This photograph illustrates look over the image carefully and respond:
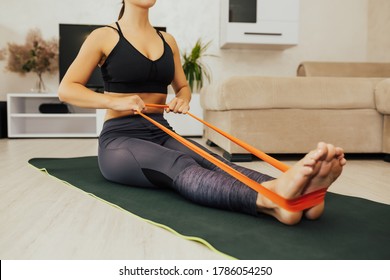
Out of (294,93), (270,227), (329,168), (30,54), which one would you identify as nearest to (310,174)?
(329,168)

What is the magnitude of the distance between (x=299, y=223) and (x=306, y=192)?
143 mm

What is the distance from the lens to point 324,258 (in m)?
0.80

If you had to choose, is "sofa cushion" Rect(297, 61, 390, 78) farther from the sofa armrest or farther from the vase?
the vase

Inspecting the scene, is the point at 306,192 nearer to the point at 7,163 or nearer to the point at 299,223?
the point at 299,223

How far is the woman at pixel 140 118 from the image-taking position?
3.56 ft

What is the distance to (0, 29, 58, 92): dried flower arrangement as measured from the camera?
13.8 ft

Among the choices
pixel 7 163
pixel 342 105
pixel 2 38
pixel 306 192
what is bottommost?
pixel 7 163

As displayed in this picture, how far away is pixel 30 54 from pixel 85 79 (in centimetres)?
317

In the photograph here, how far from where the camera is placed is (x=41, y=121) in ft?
14.6

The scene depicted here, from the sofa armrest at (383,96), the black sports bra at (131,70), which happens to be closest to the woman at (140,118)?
the black sports bra at (131,70)

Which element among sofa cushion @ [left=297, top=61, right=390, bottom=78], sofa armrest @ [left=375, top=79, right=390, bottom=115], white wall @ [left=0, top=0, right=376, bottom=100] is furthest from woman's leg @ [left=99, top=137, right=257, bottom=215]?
white wall @ [left=0, top=0, right=376, bottom=100]

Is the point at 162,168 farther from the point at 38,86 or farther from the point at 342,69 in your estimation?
the point at 38,86
